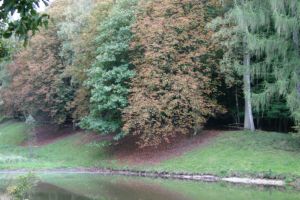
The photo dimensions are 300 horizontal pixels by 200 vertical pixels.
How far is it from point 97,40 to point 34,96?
42.8ft

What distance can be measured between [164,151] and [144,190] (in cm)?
1034

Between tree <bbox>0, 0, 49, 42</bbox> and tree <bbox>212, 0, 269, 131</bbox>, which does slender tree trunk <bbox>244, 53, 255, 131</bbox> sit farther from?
tree <bbox>0, 0, 49, 42</bbox>

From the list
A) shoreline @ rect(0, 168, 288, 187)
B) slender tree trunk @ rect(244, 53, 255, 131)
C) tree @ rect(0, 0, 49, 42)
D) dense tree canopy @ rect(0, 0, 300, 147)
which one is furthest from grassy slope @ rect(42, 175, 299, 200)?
tree @ rect(0, 0, 49, 42)

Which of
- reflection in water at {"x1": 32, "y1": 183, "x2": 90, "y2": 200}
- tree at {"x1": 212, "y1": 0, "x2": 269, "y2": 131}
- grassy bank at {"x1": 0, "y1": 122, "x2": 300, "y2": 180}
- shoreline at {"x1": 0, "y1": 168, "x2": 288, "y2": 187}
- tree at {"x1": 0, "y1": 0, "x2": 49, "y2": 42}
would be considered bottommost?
shoreline at {"x1": 0, "y1": 168, "x2": 288, "y2": 187}

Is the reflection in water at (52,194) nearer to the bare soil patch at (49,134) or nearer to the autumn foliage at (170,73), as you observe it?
the autumn foliage at (170,73)

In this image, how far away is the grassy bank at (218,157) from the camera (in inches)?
949

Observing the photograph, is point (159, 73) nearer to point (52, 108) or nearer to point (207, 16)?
point (207, 16)

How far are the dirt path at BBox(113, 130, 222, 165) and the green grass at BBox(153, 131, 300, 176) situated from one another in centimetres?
89

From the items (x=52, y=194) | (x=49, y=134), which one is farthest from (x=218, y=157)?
(x=49, y=134)

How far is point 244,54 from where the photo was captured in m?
29.9

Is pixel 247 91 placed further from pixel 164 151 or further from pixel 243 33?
pixel 164 151

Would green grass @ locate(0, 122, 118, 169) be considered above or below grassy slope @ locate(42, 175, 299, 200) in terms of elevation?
above

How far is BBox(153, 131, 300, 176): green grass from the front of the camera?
78.1 ft

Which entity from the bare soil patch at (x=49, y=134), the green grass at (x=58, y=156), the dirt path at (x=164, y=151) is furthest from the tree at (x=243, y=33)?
the bare soil patch at (x=49, y=134)
